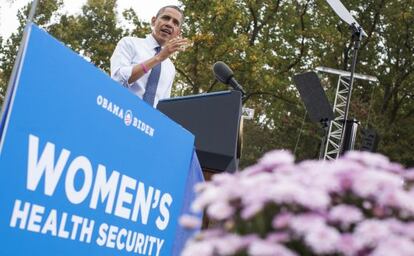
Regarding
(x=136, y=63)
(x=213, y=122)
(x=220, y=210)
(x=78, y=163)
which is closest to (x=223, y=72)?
(x=213, y=122)

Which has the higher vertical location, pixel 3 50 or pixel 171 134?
pixel 3 50

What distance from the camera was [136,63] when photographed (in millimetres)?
2604

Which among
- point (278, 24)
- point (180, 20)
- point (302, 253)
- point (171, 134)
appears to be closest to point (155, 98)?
point (180, 20)

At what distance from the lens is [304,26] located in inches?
714

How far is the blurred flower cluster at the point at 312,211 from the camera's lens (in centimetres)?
62

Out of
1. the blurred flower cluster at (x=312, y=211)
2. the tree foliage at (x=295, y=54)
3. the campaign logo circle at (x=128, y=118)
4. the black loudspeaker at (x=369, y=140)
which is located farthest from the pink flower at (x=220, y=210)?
the tree foliage at (x=295, y=54)

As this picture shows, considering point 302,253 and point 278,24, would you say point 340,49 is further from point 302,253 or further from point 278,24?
point 302,253

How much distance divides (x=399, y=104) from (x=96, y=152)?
19.3 meters

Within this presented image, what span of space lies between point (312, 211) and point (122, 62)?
6.45 ft

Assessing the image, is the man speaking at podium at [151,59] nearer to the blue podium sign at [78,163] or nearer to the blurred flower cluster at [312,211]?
the blue podium sign at [78,163]

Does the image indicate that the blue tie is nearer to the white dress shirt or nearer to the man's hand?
the white dress shirt

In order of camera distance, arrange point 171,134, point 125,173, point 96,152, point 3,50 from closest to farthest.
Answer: point 96,152 → point 125,173 → point 171,134 → point 3,50

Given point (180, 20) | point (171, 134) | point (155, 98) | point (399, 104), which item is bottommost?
point (171, 134)

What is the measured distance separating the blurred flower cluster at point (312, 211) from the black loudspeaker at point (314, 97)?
7.25 meters
